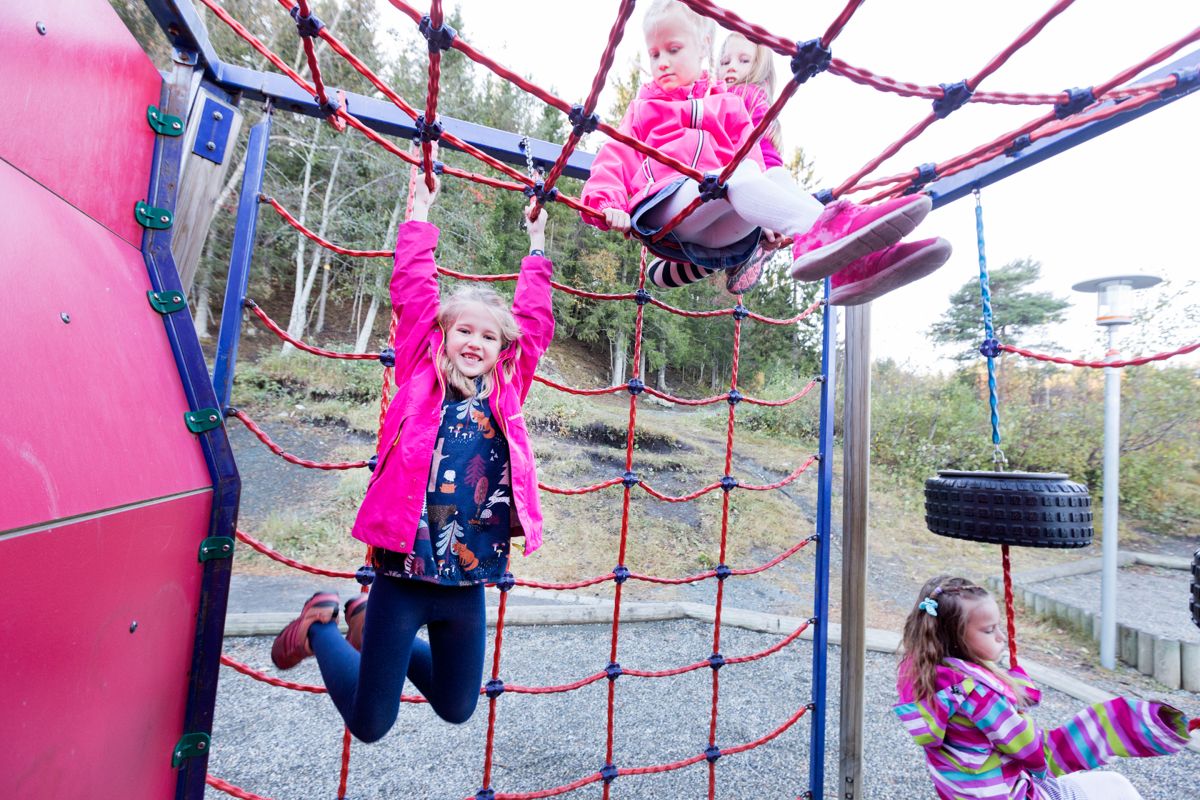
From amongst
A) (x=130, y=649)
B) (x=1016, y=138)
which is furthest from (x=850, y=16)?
(x=130, y=649)

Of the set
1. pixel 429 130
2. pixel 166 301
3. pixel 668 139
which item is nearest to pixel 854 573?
pixel 668 139

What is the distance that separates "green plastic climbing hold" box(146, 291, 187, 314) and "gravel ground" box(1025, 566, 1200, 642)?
459 centimetres

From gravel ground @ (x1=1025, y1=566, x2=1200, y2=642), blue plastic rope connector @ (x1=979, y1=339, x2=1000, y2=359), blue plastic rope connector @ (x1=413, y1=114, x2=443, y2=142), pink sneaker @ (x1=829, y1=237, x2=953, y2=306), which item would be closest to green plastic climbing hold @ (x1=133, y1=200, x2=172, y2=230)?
blue plastic rope connector @ (x1=413, y1=114, x2=443, y2=142)

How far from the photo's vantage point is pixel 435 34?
0.76m

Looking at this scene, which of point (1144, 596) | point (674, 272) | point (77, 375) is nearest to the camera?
point (77, 375)

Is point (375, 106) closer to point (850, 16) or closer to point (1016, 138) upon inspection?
point (850, 16)

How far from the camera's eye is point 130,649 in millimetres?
736

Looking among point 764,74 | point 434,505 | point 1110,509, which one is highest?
point 764,74

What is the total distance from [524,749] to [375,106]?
1.93 meters

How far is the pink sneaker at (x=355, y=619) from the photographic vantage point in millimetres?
1188

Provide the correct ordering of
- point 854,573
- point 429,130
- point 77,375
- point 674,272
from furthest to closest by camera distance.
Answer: point 854,573 < point 674,272 < point 429,130 < point 77,375

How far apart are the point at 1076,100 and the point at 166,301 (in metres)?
1.48

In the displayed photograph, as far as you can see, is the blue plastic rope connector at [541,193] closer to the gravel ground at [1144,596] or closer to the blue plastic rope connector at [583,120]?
the blue plastic rope connector at [583,120]

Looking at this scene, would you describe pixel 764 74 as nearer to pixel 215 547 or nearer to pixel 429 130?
pixel 429 130
